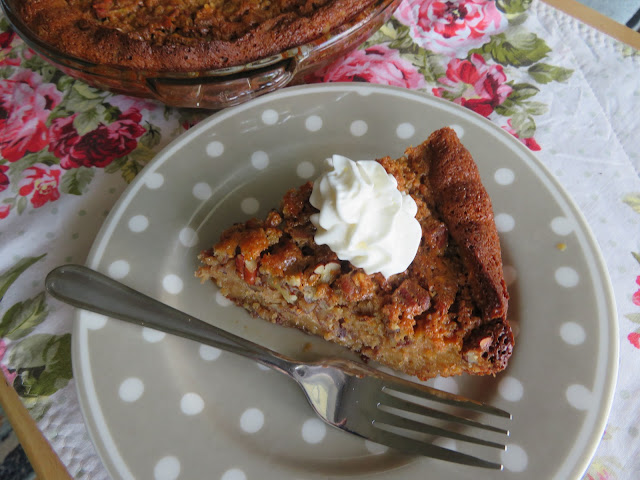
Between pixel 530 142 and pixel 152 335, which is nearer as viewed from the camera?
pixel 152 335

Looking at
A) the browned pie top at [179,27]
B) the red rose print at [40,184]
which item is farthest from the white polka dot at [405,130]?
the red rose print at [40,184]

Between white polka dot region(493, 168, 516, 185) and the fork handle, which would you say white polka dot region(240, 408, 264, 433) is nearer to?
the fork handle

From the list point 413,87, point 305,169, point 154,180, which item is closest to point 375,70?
point 413,87

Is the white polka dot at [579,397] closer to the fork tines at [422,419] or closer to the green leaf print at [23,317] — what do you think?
the fork tines at [422,419]

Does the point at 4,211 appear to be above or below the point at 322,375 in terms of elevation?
above

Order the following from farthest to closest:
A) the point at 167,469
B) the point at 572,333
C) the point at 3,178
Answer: the point at 3,178, the point at 572,333, the point at 167,469

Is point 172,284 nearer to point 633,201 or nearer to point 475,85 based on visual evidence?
point 475,85

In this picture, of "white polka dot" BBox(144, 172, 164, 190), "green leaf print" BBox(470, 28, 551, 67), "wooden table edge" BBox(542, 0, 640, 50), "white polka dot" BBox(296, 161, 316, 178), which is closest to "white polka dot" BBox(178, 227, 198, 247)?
"white polka dot" BBox(144, 172, 164, 190)
